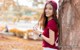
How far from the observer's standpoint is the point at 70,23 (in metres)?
2.45

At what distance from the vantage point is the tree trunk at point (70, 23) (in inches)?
96.0

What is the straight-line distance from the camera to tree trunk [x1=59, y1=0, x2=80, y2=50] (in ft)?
8.00

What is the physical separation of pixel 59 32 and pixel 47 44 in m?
0.26

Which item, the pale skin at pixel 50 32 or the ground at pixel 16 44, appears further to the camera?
the ground at pixel 16 44

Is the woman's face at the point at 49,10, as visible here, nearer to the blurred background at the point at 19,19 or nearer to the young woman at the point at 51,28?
the young woman at the point at 51,28

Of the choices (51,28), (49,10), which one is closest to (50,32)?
(51,28)

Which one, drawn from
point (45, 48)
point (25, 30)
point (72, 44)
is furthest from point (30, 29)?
point (72, 44)

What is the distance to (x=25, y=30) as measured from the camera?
4711 mm

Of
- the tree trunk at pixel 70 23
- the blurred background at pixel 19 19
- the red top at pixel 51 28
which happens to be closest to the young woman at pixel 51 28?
the red top at pixel 51 28

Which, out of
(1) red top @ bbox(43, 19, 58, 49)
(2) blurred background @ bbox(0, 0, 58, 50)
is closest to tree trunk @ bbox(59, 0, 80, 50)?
(1) red top @ bbox(43, 19, 58, 49)

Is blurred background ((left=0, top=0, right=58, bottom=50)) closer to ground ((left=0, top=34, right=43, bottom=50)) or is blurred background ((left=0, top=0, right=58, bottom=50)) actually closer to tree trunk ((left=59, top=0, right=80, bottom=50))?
ground ((left=0, top=34, right=43, bottom=50))

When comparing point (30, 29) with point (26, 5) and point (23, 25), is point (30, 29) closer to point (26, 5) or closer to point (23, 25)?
point (23, 25)

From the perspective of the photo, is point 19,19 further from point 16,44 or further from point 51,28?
point 51,28

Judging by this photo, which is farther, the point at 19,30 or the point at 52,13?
the point at 19,30
